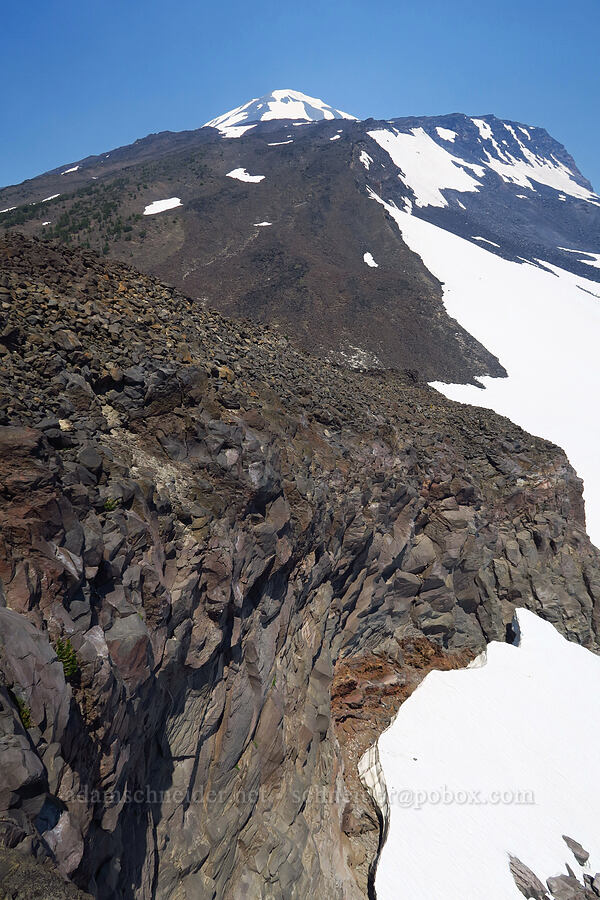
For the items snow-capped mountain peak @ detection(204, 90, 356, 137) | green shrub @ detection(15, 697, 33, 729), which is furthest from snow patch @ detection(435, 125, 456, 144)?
green shrub @ detection(15, 697, 33, 729)

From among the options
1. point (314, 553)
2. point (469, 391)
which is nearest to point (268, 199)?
point (469, 391)

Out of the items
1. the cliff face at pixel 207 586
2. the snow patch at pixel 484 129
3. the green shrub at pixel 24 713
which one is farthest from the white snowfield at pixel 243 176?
the snow patch at pixel 484 129

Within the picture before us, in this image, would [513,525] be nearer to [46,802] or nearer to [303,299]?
[46,802]

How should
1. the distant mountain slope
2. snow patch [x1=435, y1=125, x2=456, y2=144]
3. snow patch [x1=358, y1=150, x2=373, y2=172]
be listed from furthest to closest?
1. snow patch [x1=435, y1=125, x2=456, y2=144]
2. snow patch [x1=358, y1=150, x2=373, y2=172]
3. the distant mountain slope

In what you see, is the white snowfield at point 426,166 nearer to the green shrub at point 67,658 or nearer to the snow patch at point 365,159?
the snow patch at point 365,159

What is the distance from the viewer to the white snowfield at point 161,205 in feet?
186

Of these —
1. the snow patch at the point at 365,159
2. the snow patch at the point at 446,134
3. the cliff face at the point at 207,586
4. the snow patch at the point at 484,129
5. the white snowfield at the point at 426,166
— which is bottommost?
the cliff face at the point at 207,586

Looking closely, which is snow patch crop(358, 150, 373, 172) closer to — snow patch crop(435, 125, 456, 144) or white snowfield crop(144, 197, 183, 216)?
white snowfield crop(144, 197, 183, 216)

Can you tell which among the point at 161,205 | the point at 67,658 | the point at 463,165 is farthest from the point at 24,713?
the point at 463,165

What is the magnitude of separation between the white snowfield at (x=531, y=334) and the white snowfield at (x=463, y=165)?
2913 centimetres

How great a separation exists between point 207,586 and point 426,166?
422 ft

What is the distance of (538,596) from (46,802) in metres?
17.3

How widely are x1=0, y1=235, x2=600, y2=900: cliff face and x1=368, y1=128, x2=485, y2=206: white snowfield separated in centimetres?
8375

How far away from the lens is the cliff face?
18.7 feet
